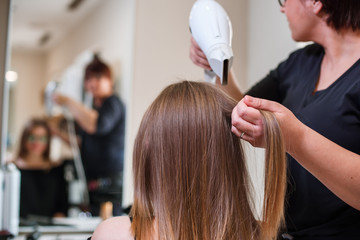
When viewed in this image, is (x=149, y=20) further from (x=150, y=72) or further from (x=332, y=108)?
(x=332, y=108)

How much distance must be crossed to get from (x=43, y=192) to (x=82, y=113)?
36 centimetres

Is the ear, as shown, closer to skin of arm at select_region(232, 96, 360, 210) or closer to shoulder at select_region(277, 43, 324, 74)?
shoulder at select_region(277, 43, 324, 74)

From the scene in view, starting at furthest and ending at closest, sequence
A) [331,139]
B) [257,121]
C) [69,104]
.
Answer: [69,104], [331,139], [257,121]

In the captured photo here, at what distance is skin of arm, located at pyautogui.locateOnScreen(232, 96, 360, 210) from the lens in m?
0.79

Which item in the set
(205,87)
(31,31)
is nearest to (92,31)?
(31,31)

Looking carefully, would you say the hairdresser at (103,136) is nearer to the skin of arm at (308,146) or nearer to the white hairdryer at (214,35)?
the white hairdryer at (214,35)

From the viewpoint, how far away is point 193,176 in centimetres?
92

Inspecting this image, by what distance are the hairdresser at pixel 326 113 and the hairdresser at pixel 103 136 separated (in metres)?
0.80

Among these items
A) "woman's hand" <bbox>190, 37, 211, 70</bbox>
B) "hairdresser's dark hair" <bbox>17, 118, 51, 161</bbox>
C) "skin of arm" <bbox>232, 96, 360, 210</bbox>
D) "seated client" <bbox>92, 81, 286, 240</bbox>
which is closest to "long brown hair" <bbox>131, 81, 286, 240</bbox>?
"seated client" <bbox>92, 81, 286, 240</bbox>

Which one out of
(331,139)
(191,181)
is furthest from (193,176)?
(331,139)

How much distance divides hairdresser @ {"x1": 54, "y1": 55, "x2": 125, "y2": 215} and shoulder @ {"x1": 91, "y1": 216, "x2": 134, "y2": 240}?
3.33ft

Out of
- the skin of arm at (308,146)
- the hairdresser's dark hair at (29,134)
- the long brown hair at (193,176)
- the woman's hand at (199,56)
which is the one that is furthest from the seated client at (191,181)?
the hairdresser's dark hair at (29,134)

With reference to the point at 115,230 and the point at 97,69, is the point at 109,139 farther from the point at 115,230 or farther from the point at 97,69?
the point at 115,230

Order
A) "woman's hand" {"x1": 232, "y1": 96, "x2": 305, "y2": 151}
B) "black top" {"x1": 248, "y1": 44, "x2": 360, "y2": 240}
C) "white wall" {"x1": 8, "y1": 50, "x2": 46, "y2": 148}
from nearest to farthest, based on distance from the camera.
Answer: "woman's hand" {"x1": 232, "y1": 96, "x2": 305, "y2": 151}, "black top" {"x1": 248, "y1": 44, "x2": 360, "y2": 240}, "white wall" {"x1": 8, "y1": 50, "x2": 46, "y2": 148}
